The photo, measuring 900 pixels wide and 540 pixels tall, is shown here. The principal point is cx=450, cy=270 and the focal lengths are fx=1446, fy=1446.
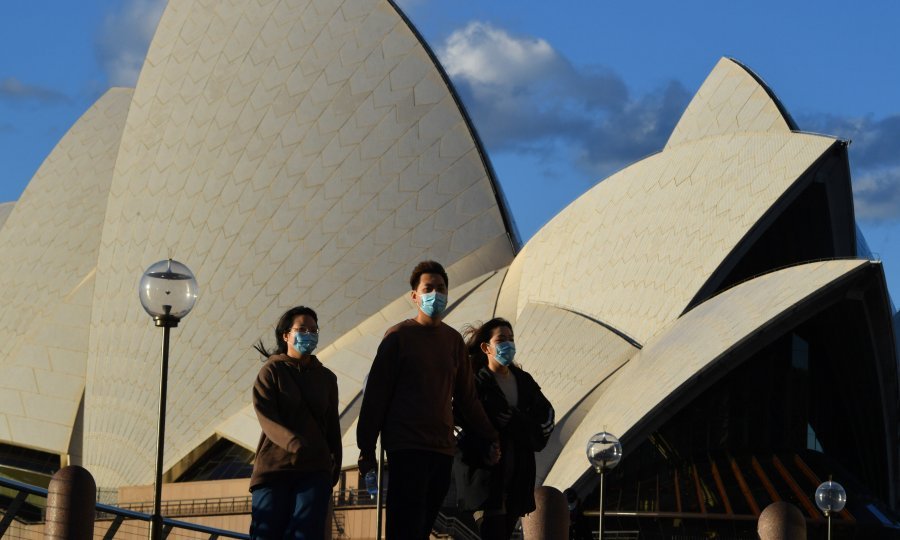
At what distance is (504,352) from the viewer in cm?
719

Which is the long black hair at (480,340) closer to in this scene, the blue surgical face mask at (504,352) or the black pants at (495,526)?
the blue surgical face mask at (504,352)

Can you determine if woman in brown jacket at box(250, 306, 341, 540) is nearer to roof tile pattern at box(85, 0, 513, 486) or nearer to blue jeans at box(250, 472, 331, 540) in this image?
blue jeans at box(250, 472, 331, 540)

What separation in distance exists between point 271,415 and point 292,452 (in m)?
0.21

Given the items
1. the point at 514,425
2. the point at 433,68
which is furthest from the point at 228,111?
the point at 514,425

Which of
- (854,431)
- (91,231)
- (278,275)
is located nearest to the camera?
(854,431)

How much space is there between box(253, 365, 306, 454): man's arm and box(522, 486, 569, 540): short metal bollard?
99.2 inches

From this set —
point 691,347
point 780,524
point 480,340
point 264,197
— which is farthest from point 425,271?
point 264,197

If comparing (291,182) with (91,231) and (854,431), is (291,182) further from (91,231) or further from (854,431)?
(854,431)

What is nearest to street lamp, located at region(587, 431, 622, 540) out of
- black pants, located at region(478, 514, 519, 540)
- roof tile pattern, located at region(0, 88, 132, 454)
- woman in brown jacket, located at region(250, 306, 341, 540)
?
black pants, located at region(478, 514, 519, 540)

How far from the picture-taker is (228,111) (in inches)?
1092

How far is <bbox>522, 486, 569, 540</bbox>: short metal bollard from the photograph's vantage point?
8.95 metres

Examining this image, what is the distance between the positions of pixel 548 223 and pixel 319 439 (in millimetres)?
18343

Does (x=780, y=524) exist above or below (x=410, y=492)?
above

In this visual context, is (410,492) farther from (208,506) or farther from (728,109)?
(728,109)
